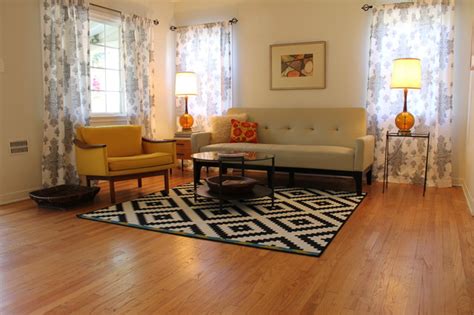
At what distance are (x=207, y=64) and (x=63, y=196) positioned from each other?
302 centimetres

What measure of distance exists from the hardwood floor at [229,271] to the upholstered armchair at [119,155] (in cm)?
67

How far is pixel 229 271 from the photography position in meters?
2.34

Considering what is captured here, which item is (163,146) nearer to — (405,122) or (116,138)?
(116,138)

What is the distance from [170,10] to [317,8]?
7.13 feet

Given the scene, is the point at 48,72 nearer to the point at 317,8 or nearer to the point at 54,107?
the point at 54,107

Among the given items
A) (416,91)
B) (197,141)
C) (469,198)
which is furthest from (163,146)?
(469,198)

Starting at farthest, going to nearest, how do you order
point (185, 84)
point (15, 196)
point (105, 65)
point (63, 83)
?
point (185, 84) < point (105, 65) < point (63, 83) < point (15, 196)

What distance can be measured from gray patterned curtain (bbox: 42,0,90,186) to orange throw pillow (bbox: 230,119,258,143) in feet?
5.69

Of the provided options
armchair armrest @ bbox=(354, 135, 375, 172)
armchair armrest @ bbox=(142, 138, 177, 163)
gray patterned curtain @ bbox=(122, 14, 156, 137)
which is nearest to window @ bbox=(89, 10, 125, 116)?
gray patterned curtain @ bbox=(122, 14, 156, 137)

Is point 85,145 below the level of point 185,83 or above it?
below

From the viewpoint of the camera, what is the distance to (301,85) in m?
5.42

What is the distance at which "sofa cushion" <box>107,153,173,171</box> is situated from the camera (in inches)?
153

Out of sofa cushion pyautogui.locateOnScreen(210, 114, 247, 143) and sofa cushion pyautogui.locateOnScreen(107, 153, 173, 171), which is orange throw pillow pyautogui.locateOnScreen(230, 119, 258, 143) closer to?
sofa cushion pyautogui.locateOnScreen(210, 114, 247, 143)

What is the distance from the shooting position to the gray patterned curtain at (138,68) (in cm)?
532
